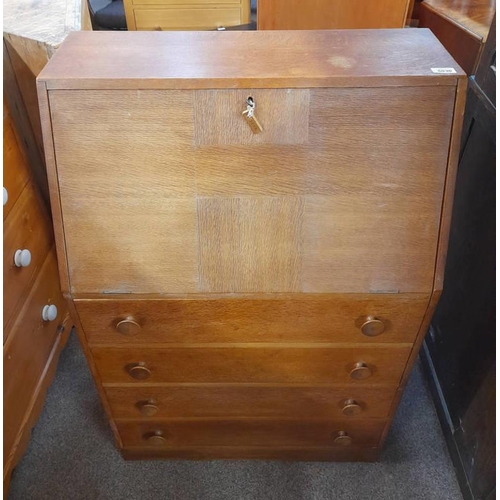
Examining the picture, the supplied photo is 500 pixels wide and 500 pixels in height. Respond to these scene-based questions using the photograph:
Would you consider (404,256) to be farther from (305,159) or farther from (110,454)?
(110,454)

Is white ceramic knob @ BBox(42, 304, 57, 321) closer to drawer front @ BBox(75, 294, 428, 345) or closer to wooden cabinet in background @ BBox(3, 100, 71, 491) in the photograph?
wooden cabinet in background @ BBox(3, 100, 71, 491)

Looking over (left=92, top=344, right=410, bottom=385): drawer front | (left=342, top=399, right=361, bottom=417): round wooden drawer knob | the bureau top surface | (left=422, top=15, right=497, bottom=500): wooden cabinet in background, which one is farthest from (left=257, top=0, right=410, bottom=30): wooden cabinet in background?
(left=342, top=399, right=361, bottom=417): round wooden drawer knob

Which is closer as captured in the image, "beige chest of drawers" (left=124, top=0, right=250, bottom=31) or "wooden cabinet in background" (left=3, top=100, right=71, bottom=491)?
"wooden cabinet in background" (left=3, top=100, right=71, bottom=491)

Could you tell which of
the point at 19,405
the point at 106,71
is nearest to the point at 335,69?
the point at 106,71

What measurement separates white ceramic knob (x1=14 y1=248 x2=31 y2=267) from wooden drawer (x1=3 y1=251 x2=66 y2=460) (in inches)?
5.6

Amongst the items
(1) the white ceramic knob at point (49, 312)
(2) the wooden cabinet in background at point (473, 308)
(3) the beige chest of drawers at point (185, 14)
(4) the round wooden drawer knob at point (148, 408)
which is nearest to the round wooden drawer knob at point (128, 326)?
(4) the round wooden drawer knob at point (148, 408)

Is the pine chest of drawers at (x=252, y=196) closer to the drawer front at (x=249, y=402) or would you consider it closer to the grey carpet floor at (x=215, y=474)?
the drawer front at (x=249, y=402)

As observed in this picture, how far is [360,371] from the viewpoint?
1.08m

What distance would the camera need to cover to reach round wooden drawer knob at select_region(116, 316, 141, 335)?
99 cm

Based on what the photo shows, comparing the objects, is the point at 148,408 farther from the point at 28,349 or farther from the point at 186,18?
the point at 186,18

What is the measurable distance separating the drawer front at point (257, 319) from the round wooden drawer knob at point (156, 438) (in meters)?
0.36

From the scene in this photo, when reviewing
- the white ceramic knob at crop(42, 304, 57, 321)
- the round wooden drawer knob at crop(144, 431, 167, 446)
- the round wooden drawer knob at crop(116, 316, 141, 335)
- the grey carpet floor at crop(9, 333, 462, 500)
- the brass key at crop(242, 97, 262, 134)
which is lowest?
the grey carpet floor at crop(9, 333, 462, 500)

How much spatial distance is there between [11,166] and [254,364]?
0.74m

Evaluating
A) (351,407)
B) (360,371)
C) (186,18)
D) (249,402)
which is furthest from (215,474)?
(186,18)
